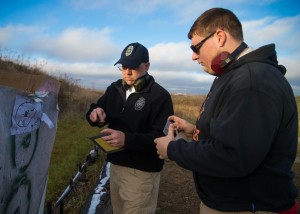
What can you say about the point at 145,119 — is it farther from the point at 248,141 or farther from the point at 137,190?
the point at 248,141

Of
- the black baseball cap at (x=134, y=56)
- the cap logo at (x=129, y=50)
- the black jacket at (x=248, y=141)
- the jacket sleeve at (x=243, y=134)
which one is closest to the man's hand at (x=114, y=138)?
the black baseball cap at (x=134, y=56)

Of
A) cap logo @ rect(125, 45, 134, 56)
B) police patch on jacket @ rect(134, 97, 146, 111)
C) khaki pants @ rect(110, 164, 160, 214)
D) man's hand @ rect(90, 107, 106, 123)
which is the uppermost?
cap logo @ rect(125, 45, 134, 56)

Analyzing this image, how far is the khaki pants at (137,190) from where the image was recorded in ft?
10.3

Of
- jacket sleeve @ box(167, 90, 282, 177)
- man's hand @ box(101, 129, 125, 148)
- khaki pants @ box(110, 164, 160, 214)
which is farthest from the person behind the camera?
khaki pants @ box(110, 164, 160, 214)

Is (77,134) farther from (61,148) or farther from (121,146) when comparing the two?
(121,146)

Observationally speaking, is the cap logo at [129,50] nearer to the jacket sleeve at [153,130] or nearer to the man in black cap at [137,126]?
the man in black cap at [137,126]

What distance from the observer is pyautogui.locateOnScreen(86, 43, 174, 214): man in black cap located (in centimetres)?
314

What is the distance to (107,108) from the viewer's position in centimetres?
351

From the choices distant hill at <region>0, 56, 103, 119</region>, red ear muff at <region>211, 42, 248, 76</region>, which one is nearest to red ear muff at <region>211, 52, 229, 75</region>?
red ear muff at <region>211, 42, 248, 76</region>

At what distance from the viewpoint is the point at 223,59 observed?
1895mm

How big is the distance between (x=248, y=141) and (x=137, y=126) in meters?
1.78

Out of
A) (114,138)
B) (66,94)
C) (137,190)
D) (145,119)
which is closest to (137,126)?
(145,119)

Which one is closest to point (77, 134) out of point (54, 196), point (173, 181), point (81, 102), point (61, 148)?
point (61, 148)

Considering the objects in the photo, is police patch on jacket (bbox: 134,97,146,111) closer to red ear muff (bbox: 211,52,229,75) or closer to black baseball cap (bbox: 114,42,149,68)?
black baseball cap (bbox: 114,42,149,68)
